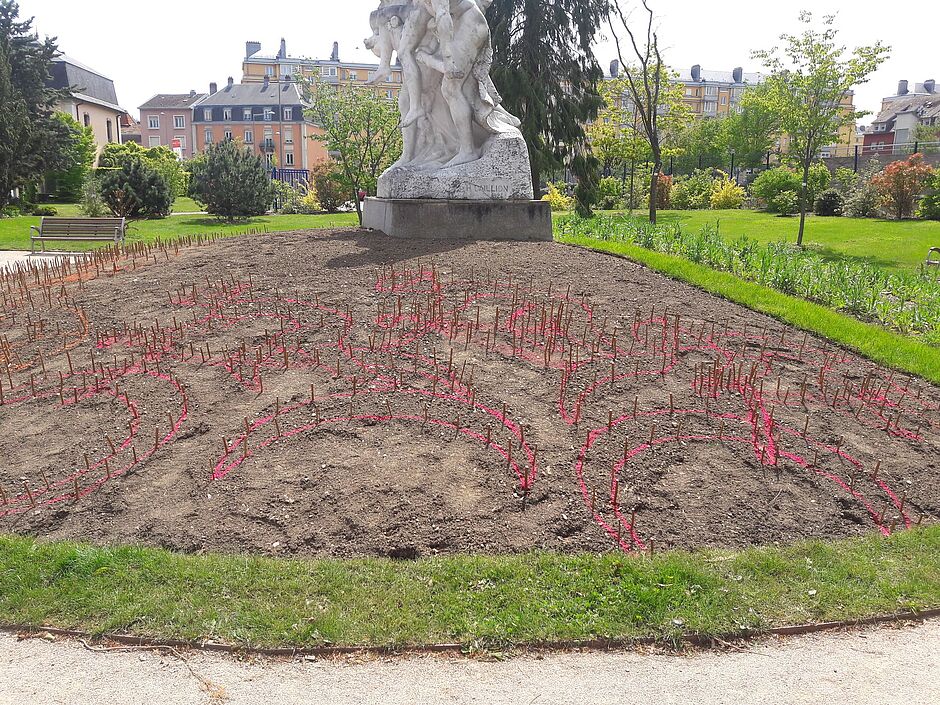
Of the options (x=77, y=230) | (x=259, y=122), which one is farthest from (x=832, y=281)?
(x=259, y=122)

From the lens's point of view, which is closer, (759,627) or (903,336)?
(759,627)

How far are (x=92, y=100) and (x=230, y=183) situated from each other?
37.9m

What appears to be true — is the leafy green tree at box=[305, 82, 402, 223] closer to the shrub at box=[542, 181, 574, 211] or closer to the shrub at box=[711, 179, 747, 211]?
the shrub at box=[542, 181, 574, 211]

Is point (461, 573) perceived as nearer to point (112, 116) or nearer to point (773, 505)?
point (773, 505)

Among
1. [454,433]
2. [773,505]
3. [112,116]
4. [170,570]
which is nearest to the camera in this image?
[170,570]

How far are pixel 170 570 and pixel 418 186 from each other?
785 cm

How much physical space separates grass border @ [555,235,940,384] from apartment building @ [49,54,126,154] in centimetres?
4898

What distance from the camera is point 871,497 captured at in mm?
4023

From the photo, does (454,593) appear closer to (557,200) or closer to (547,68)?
(547,68)

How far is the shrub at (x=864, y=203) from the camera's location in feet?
82.5

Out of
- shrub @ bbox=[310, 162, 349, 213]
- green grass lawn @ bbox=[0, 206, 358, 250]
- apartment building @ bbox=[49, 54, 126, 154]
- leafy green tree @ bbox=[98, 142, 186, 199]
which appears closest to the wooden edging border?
green grass lawn @ bbox=[0, 206, 358, 250]

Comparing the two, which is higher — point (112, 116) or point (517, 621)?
point (112, 116)

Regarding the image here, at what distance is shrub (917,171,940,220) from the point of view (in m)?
23.7

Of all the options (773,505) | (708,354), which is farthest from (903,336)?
(773,505)
